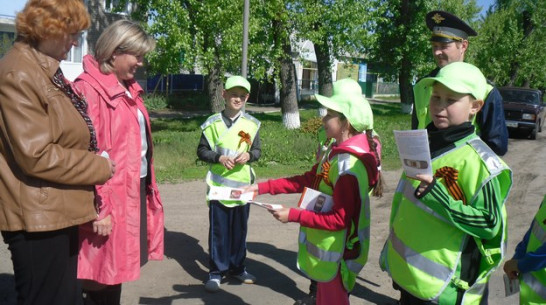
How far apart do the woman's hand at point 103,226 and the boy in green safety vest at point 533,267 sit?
2219 mm

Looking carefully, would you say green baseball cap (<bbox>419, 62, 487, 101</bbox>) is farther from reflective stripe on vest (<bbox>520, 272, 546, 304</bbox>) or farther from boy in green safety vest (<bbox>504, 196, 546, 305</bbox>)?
reflective stripe on vest (<bbox>520, 272, 546, 304</bbox>)

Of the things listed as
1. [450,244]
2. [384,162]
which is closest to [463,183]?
[450,244]

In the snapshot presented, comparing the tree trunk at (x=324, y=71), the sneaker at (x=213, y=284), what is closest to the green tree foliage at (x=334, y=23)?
the tree trunk at (x=324, y=71)

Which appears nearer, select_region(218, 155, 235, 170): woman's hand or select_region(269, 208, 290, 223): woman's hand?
select_region(269, 208, 290, 223): woman's hand

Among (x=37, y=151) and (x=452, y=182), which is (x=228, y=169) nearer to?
(x=37, y=151)

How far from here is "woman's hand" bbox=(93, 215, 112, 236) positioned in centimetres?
304

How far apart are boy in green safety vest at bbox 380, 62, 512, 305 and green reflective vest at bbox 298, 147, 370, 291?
529 mm

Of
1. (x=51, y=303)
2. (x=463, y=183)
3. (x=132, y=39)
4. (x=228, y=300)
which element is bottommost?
(x=228, y=300)

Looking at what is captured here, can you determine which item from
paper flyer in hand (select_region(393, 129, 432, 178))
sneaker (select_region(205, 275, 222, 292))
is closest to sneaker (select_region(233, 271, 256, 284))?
sneaker (select_region(205, 275, 222, 292))

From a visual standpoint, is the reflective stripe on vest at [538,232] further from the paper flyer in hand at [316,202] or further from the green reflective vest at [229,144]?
the green reflective vest at [229,144]

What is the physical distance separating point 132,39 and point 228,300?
8.37 feet

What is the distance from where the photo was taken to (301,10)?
1655cm

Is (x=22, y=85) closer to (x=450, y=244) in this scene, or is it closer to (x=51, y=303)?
(x=51, y=303)

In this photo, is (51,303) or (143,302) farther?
(143,302)
